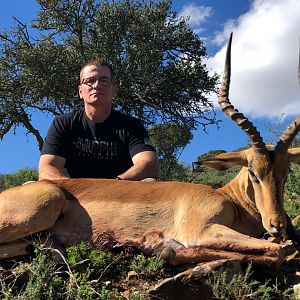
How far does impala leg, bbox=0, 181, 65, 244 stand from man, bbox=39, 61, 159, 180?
1.20 meters

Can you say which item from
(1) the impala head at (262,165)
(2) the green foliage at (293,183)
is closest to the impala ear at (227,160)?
(1) the impala head at (262,165)

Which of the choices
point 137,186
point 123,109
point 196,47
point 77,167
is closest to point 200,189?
point 137,186

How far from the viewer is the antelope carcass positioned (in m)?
4.66

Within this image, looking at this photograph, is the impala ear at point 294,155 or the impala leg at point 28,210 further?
the impala ear at point 294,155

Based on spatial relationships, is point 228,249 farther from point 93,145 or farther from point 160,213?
point 93,145

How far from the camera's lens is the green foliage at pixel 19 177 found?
2016 cm

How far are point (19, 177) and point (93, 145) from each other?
610 inches

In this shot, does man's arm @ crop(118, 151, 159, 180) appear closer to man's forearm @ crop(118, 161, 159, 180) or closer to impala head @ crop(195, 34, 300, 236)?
man's forearm @ crop(118, 161, 159, 180)

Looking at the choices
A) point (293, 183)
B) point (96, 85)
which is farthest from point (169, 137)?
point (96, 85)

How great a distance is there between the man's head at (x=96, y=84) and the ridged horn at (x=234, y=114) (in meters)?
1.86

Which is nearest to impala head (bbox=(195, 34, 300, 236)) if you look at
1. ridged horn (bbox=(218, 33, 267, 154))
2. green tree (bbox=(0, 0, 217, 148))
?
ridged horn (bbox=(218, 33, 267, 154))

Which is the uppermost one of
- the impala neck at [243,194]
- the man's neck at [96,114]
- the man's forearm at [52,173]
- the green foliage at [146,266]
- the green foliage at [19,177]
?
the green foliage at [19,177]

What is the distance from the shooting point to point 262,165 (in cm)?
498

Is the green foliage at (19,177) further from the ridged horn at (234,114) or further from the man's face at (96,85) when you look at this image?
the ridged horn at (234,114)
